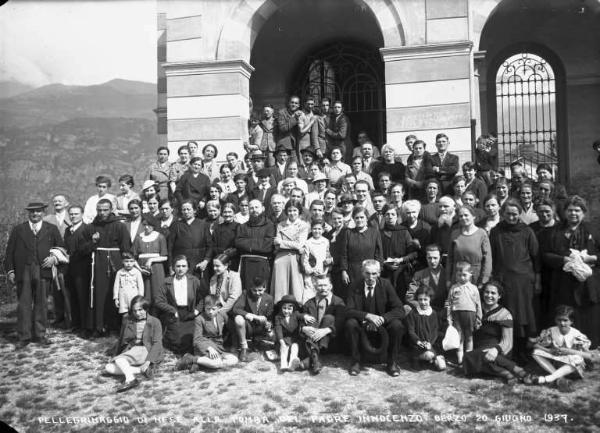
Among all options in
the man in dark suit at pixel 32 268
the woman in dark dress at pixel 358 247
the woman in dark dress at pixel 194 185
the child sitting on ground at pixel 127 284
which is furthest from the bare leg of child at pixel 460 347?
the man in dark suit at pixel 32 268

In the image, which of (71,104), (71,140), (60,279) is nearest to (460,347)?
(60,279)

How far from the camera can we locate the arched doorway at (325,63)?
1422 cm

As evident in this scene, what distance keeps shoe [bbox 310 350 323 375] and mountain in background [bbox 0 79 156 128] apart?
4265 centimetres

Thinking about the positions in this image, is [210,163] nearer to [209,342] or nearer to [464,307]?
[209,342]

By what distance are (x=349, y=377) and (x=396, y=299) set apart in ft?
3.35

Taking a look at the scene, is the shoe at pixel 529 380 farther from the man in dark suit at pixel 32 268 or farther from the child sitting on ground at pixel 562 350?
the man in dark suit at pixel 32 268

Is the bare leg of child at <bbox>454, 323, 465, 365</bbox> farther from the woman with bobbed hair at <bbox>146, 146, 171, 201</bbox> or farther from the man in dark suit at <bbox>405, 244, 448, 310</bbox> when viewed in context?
the woman with bobbed hair at <bbox>146, 146, 171, 201</bbox>

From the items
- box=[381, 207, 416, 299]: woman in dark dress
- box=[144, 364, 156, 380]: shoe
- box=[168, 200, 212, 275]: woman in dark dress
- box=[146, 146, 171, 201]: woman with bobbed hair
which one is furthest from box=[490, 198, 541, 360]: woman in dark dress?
box=[146, 146, 171, 201]: woman with bobbed hair

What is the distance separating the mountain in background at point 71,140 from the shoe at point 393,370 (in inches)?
1074

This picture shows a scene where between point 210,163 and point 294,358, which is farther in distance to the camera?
point 210,163

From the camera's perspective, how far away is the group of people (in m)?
6.64

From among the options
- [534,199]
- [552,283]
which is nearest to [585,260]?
[552,283]

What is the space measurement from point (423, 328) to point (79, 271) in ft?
15.4

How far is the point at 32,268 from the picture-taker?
825 cm
